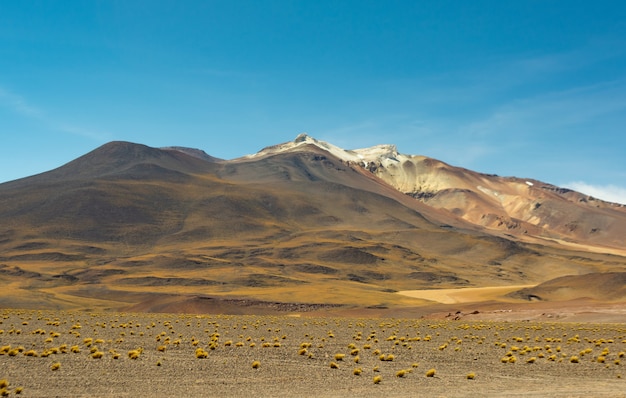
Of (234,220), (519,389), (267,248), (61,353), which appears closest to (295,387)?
(519,389)

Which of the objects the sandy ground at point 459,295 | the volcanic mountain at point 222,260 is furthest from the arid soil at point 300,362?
the sandy ground at point 459,295

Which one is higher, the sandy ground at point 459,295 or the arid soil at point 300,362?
the arid soil at point 300,362

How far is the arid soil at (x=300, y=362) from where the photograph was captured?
2194cm

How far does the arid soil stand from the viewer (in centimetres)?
2194

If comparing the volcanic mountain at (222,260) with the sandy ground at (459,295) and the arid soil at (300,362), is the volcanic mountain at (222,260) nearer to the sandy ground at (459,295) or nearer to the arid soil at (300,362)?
the sandy ground at (459,295)

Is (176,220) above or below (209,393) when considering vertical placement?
above

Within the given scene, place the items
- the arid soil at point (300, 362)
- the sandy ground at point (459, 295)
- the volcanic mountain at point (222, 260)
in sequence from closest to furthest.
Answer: the arid soil at point (300, 362)
the volcanic mountain at point (222, 260)
the sandy ground at point (459, 295)

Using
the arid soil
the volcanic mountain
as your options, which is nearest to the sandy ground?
the volcanic mountain

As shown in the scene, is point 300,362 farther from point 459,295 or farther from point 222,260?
point 222,260

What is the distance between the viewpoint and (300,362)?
2838 cm

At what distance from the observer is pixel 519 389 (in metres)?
22.6

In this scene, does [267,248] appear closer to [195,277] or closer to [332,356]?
[195,277]

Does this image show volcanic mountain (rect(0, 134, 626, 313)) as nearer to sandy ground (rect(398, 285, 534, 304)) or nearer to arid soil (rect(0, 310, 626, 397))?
sandy ground (rect(398, 285, 534, 304))

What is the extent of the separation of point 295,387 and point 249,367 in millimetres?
4308
